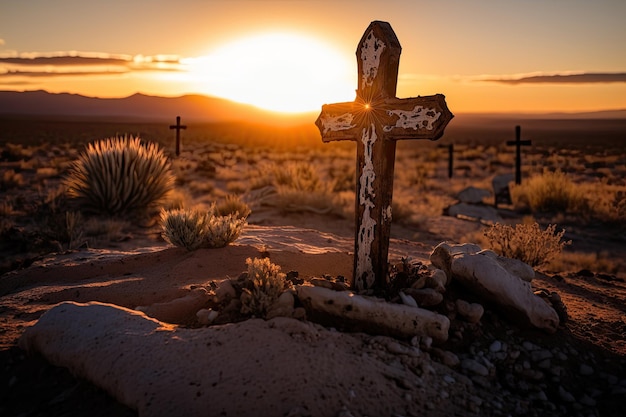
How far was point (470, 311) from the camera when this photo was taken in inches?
198

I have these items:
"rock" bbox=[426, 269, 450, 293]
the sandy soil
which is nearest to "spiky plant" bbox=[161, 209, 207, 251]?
the sandy soil

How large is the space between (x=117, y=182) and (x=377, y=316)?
9.68m

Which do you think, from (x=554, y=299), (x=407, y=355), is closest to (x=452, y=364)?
(x=407, y=355)

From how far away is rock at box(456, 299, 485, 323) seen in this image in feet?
16.5

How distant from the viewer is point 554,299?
572 centimetres

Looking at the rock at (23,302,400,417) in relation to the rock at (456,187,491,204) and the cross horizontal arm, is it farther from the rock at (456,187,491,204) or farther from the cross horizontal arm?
the rock at (456,187,491,204)

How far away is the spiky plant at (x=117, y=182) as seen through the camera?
12.6m

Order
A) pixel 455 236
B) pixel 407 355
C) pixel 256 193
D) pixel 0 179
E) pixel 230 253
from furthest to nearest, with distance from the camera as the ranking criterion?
pixel 0 179 < pixel 256 193 < pixel 455 236 < pixel 230 253 < pixel 407 355

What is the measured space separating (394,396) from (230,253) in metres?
3.84

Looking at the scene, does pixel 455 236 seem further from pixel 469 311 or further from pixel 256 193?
pixel 469 311

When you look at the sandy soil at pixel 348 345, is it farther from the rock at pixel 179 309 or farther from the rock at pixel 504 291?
the rock at pixel 179 309

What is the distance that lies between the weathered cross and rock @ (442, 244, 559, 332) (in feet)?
2.66

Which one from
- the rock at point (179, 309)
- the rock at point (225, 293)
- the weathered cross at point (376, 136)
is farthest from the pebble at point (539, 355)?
the rock at point (179, 309)

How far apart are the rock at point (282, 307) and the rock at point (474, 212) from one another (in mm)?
10515
